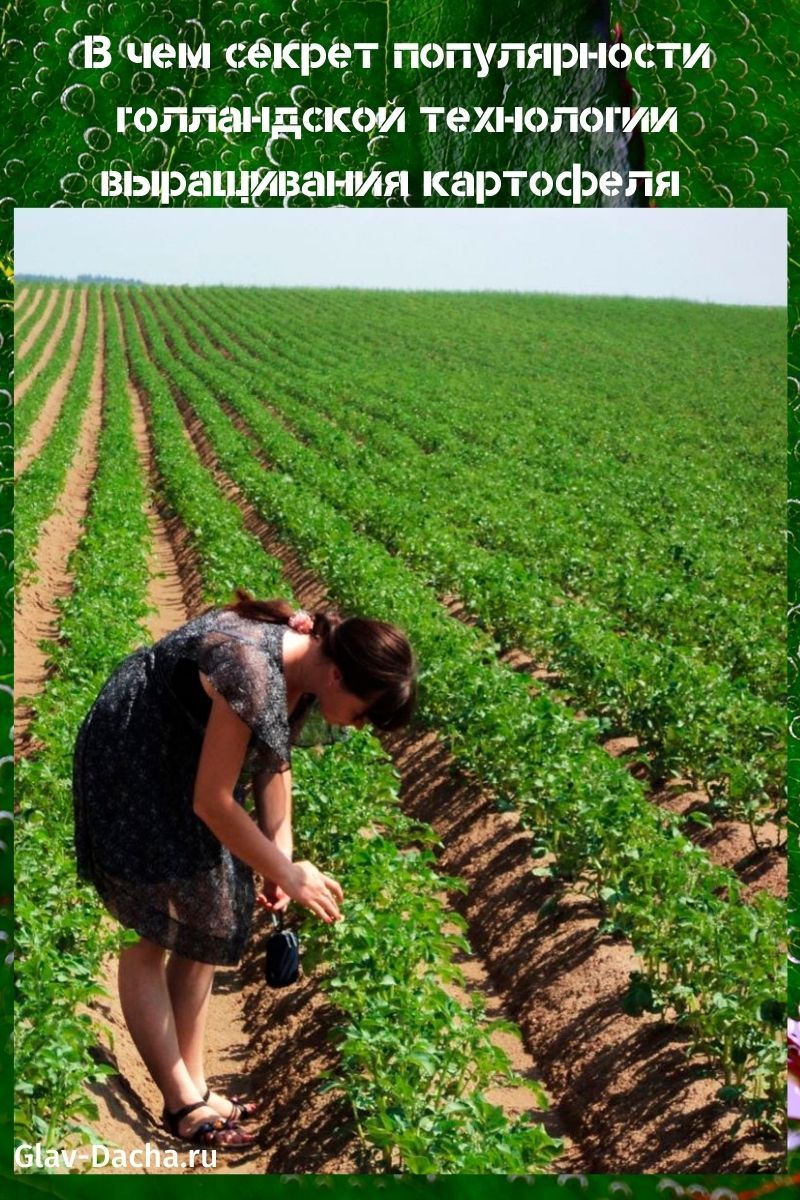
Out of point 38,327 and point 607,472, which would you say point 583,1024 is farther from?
point 38,327

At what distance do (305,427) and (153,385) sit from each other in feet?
25.8

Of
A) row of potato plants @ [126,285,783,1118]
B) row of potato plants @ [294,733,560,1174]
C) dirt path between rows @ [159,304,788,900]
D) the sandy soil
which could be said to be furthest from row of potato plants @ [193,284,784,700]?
row of potato plants @ [294,733,560,1174]

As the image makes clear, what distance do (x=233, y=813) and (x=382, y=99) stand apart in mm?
1713

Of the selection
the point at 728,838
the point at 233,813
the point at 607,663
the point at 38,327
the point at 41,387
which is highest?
the point at 38,327

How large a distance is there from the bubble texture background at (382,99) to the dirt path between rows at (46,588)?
3911 mm

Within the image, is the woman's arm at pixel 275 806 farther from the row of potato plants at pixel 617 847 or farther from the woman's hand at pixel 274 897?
the row of potato plants at pixel 617 847

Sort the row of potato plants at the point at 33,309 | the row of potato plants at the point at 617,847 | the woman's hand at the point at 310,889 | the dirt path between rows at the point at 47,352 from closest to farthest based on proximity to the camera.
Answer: the woman's hand at the point at 310,889
the row of potato plants at the point at 617,847
the dirt path between rows at the point at 47,352
the row of potato plants at the point at 33,309

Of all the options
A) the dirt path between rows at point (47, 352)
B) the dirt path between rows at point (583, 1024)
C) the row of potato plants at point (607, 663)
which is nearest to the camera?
the dirt path between rows at point (583, 1024)

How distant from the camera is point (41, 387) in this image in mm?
28469

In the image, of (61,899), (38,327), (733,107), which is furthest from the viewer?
(38,327)

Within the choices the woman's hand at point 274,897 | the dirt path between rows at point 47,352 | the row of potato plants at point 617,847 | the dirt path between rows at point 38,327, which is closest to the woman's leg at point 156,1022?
the woman's hand at point 274,897

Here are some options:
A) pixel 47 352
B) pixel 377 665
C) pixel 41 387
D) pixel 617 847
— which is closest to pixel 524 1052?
pixel 617 847

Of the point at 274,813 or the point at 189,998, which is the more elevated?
the point at 274,813

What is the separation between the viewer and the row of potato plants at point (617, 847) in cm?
402
